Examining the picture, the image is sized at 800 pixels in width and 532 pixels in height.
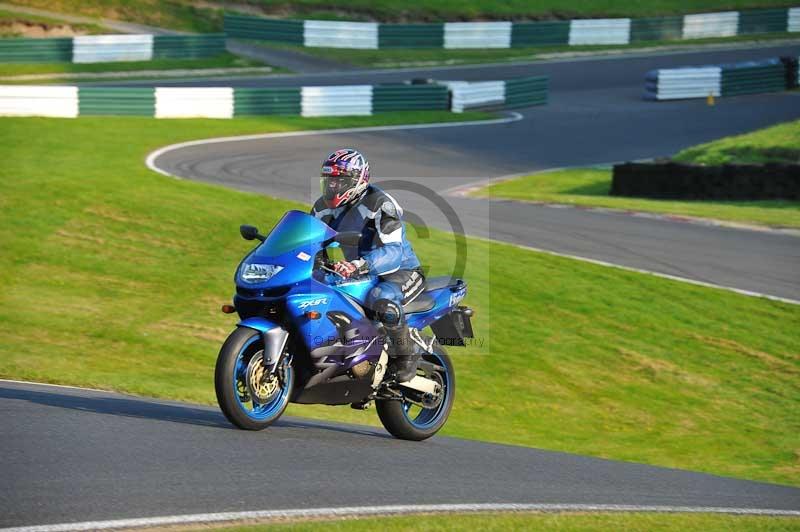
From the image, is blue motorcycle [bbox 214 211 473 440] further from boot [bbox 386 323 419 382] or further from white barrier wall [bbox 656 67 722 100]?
white barrier wall [bbox 656 67 722 100]

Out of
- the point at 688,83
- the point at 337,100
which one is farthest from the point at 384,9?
the point at 337,100

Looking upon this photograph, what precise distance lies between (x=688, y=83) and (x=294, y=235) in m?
36.5

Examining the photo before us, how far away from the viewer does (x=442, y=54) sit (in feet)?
162

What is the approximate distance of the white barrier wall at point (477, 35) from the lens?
51000 millimetres

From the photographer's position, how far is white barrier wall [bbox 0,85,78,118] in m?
29.4

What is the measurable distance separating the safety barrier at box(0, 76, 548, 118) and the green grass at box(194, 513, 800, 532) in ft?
83.0

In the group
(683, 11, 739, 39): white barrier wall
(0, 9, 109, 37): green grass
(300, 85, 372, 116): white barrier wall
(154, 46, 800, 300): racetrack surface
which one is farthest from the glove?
(683, 11, 739, 39): white barrier wall

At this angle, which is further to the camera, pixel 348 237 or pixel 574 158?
pixel 574 158

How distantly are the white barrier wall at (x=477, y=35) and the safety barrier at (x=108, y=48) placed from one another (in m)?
11.2

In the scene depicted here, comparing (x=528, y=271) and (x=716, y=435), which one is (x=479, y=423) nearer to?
(x=716, y=435)

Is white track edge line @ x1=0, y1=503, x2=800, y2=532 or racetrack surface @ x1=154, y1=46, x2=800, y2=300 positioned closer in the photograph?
white track edge line @ x1=0, y1=503, x2=800, y2=532

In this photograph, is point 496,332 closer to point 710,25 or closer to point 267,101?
point 267,101

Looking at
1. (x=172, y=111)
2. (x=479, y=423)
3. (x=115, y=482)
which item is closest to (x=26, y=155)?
(x=172, y=111)

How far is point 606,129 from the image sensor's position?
3712 cm
